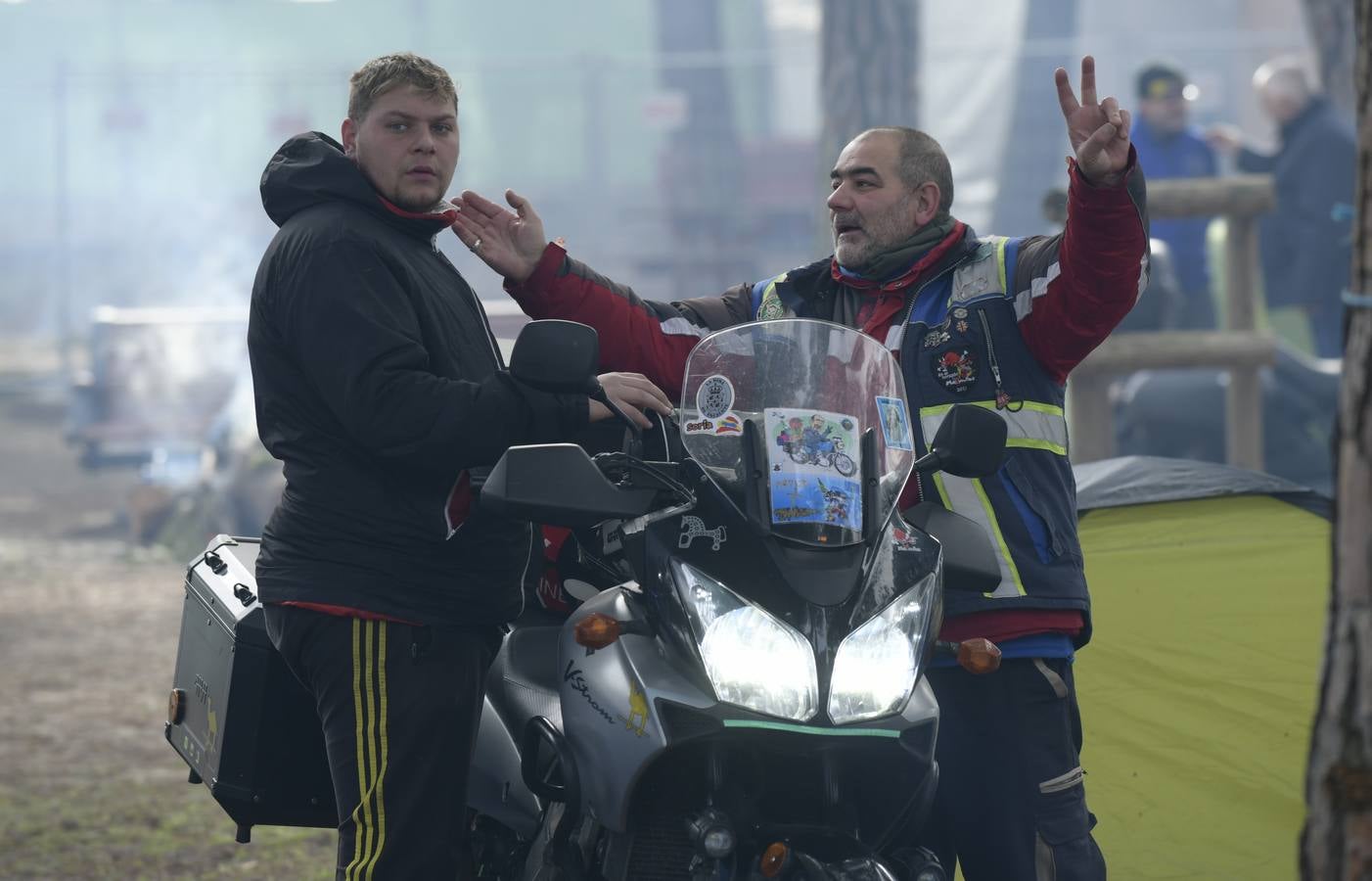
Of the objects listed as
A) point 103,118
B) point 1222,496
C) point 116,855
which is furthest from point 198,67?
point 1222,496

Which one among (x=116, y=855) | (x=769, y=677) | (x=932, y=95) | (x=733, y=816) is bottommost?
(x=116, y=855)

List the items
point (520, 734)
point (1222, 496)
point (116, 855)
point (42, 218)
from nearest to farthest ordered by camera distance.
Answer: point (520, 734) → point (1222, 496) → point (116, 855) → point (42, 218)

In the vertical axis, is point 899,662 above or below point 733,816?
above

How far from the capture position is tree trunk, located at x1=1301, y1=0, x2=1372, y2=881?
8.51ft

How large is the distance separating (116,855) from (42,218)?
13.8 meters

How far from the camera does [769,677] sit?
2893 millimetres

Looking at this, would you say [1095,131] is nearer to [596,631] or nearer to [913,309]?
[913,309]

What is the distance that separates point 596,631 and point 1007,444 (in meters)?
1.17

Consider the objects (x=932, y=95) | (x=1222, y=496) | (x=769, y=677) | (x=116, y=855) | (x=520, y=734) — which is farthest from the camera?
(x=932, y=95)

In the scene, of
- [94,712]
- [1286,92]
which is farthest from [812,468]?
[1286,92]

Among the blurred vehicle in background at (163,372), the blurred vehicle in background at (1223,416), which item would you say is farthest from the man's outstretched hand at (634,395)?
the blurred vehicle in background at (163,372)

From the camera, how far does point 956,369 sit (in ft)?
12.4

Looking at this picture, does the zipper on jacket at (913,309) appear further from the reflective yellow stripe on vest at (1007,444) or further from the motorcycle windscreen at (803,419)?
the motorcycle windscreen at (803,419)

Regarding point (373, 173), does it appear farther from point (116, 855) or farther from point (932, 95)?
point (932, 95)
